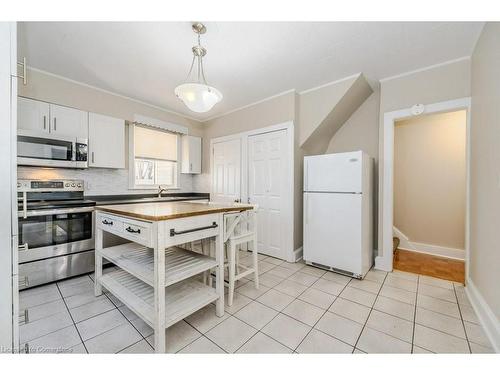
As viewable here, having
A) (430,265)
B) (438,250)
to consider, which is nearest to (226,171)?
(430,265)

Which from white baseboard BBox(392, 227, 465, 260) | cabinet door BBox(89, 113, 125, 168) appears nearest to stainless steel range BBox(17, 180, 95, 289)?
cabinet door BBox(89, 113, 125, 168)

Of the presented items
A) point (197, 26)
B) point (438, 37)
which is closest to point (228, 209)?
point (197, 26)

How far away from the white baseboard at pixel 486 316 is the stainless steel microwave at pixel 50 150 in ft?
14.0

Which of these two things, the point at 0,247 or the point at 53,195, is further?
the point at 53,195

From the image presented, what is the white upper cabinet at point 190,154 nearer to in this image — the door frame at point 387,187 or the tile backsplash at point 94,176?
the tile backsplash at point 94,176

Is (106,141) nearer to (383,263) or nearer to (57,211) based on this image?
(57,211)

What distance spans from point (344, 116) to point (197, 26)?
244 centimetres

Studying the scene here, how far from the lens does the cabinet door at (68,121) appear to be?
2.55 m

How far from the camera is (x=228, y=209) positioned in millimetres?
1772

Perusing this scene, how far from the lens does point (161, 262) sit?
1.31 meters

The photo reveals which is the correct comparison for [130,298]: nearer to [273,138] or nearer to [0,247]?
[0,247]

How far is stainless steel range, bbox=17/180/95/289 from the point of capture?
2115mm

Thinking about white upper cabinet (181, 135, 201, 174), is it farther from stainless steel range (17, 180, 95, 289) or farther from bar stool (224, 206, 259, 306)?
bar stool (224, 206, 259, 306)

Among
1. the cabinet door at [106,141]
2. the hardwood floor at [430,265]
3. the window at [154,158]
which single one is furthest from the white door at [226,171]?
the hardwood floor at [430,265]
